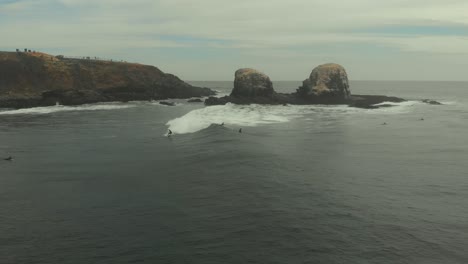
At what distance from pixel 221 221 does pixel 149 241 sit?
2.84m

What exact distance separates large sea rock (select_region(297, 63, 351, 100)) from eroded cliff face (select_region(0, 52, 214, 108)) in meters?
35.9

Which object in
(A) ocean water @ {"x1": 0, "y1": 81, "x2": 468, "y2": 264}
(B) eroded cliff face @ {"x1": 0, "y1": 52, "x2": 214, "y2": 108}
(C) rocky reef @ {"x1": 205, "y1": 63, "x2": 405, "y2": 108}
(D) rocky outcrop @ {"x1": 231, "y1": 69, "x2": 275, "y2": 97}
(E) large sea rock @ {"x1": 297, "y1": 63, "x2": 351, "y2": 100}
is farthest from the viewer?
(D) rocky outcrop @ {"x1": 231, "y1": 69, "x2": 275, "y2": 97}

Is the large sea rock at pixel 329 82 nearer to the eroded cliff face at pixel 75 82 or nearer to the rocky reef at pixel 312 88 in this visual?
the rocky reef at pixel 312 88

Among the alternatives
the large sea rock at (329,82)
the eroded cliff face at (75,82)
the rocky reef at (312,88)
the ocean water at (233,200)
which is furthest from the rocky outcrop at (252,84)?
the ocean water at (233,200)

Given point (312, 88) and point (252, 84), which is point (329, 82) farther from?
point (252, 84)

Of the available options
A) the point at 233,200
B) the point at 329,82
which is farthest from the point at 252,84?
the point at 233,200

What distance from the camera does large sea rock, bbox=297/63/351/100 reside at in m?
73.1

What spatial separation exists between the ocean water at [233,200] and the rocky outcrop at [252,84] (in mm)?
41461

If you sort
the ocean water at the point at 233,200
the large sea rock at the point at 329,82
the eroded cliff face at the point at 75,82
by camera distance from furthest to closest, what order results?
the large sea rock at the point at 329,82 < the eroded cliff face at the point at 75,82 < the ocean water at the point at 233,200

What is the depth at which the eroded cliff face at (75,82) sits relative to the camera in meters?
71.7

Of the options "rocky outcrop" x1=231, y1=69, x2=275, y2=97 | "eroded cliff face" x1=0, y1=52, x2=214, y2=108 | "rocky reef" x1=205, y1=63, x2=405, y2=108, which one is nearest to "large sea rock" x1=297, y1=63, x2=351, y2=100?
"rocky reef" x1=205, y1=63, x2=405, y2=108

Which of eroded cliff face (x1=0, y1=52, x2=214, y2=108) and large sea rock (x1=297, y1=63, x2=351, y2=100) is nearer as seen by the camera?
eroded cliff face (x1=0, y1=52, x2=214, y2=108)

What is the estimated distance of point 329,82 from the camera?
2908 inches

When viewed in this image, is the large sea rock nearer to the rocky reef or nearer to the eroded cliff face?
the rocky reef
